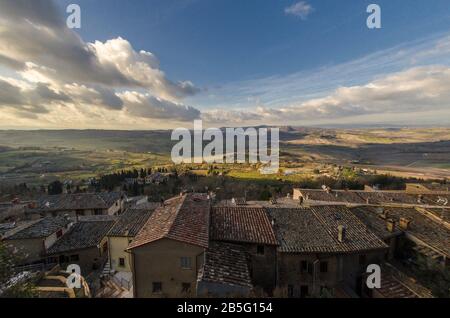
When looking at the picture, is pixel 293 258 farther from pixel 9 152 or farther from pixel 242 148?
pixel 9 152

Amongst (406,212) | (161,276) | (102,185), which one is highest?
(406,212)

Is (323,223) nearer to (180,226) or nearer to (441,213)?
(180,226)

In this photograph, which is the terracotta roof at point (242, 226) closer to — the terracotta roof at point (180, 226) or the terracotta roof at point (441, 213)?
the terracotta roof at point (180, 226)

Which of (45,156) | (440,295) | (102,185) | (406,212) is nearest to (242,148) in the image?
(102,185)

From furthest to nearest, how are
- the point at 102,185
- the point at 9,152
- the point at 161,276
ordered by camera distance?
1. the point at 9,152
2. the point at 102,185
3. the point at 161,276

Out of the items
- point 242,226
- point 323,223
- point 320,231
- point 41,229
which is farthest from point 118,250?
point 323,223

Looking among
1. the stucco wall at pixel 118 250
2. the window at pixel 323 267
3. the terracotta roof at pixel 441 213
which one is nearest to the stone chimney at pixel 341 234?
the window at pixel 323 267
